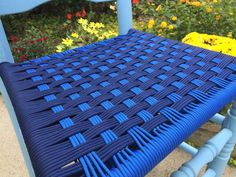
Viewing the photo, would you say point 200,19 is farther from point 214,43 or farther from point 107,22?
point 107,22

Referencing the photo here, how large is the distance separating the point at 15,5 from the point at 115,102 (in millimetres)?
422

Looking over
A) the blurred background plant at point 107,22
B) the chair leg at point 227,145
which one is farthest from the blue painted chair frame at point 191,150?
the blurred background plant at point 107,22

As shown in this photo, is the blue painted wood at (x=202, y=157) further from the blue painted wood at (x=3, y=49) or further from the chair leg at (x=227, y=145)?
the blue painted wood at (x=3, y=49)

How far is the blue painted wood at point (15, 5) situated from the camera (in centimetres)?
67

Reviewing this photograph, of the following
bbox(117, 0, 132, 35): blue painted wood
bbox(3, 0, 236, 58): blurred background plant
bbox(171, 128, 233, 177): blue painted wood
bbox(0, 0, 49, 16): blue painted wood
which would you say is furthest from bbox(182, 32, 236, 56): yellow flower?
bbox(0, 0, 49, 16): blue painted wood

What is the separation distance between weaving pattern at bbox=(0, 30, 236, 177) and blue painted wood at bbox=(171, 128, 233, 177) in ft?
0.41

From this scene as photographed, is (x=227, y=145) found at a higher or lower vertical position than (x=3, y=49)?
lower

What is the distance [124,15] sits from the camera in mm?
865

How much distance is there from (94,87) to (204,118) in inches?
9.4

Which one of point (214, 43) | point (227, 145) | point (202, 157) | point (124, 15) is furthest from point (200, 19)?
point (202, 157)

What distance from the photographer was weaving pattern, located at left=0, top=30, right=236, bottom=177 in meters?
0.38

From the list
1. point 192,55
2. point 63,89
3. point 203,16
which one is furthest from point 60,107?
point 203,16

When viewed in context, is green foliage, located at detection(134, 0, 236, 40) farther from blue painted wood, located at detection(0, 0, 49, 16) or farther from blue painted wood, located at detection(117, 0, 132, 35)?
blue painted wood, located at detection(0, 0, 49, 16)

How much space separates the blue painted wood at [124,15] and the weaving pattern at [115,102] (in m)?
0.15
